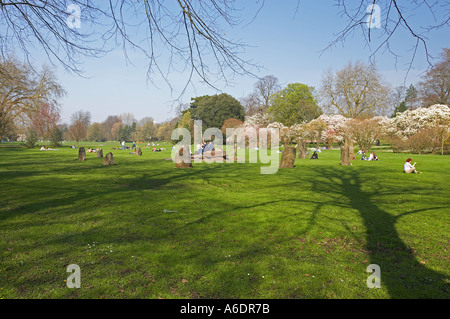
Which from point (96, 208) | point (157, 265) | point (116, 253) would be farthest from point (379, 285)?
point (96, 208)

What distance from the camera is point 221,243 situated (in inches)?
198

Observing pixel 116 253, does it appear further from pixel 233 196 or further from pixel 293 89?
pixel 293 89

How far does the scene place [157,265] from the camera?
13.5 feet

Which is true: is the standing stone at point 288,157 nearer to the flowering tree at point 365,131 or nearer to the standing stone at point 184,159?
the standing stone at point 184,159

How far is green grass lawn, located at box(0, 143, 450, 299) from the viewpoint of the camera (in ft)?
11.7

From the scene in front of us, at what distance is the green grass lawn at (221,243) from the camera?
3553 millimetres

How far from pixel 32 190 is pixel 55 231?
5.14 m

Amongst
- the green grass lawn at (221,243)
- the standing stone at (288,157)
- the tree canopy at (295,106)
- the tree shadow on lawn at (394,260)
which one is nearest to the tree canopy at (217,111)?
the tree canopy at (295,106)

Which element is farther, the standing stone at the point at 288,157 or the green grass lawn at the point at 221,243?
the standing stone at the point at 288,157

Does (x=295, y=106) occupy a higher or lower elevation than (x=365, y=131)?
higher

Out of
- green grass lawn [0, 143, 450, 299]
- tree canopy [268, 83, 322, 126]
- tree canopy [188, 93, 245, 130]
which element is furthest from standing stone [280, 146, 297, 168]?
tree canopy [188, 93, 245, 130]

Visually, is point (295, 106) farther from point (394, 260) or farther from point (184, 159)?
point (394, 260)

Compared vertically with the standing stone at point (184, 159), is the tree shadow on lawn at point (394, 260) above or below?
below

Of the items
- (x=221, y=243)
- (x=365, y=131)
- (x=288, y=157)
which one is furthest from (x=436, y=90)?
(x=221, y=243)
